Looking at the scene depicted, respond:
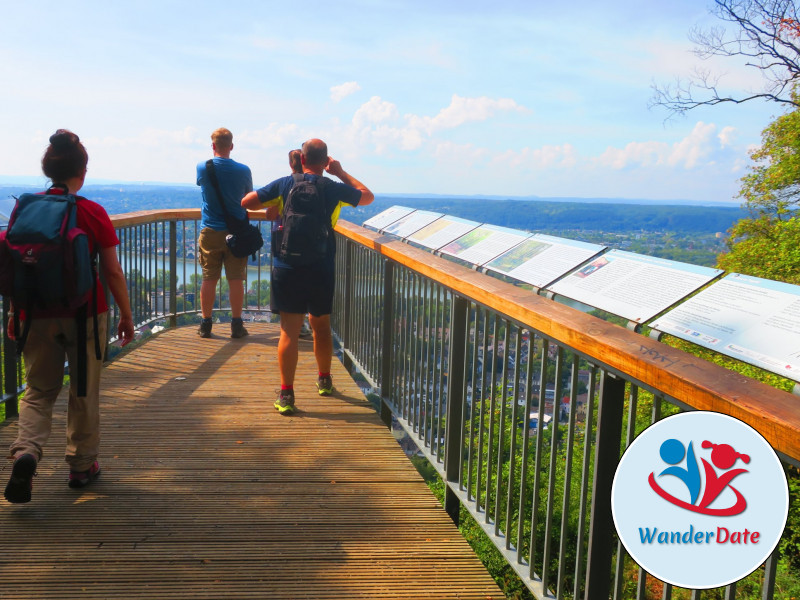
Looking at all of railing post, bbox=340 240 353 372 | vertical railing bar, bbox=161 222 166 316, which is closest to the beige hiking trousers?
railing post, bbox=340 240 353 372

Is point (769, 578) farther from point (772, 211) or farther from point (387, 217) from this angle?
point (772, 211)

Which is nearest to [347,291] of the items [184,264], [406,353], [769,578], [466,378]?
[406,353]

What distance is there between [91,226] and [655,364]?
8.75ft

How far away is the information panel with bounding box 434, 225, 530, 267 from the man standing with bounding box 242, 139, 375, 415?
1.00m

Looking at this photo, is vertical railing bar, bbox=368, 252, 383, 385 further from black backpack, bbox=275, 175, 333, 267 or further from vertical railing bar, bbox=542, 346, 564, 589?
vertical railing bar, bbox=542, 346, 564, 589

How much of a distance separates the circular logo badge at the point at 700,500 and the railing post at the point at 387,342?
9.82 ft

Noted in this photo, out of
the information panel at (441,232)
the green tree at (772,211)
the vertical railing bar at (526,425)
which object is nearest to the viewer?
the vertical railing bar at (526,425)

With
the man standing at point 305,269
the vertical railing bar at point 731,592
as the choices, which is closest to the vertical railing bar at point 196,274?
the man standing at point 305,269

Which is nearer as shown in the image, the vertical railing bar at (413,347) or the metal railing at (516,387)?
the metal railing at (516,387)

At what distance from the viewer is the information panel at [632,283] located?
2055mm

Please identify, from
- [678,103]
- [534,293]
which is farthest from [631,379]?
[678,103]

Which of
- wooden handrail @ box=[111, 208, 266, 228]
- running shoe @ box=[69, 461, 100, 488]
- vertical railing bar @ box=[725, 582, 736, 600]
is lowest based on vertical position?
running shoe @ box=[69, 461, 100, 488]

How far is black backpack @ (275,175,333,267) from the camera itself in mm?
4582

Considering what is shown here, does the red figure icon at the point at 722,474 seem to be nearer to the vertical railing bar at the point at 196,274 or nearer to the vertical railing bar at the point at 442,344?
the vertical railing bar at the point at 442,344
